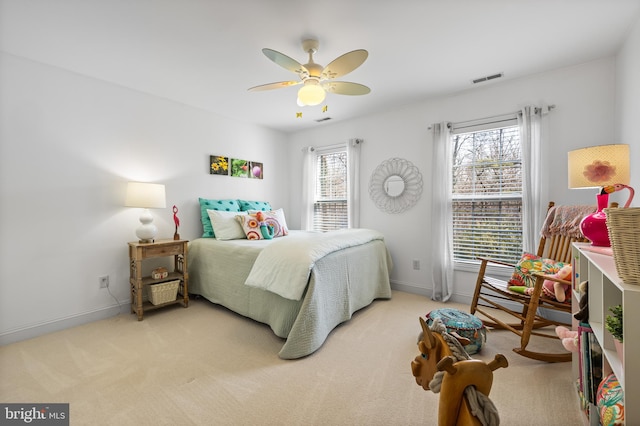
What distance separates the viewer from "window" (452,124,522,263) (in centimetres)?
286

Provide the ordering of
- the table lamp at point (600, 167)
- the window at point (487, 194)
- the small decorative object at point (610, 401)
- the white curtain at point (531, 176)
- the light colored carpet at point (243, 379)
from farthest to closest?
1. the window at point (487, 194)
2. the white curtain at point (531, 176)
3. the table lamp at point (600, 167)
4. the light colored carpet at point (243, 379)
5. the small decorative object at point (610, 401)

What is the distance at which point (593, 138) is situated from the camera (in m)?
2.44

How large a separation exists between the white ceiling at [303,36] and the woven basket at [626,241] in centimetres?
161

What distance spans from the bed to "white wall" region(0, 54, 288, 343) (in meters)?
0.82

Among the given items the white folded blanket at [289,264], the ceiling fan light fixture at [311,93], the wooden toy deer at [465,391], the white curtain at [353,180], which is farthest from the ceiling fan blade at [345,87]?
the wooden toy deer at [465,391]

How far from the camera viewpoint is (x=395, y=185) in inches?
141

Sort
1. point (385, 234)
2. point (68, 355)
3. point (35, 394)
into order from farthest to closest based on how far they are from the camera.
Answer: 1. point (385, 234)
2. point (68, 355)
3. point (35, 394)

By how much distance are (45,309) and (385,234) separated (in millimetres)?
3598

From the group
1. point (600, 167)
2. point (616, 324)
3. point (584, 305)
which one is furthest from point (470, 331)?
point (600, 167)

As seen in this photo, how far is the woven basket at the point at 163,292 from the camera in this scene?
2.75 meters

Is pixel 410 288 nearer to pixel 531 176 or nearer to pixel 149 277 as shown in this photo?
pixel 531 176

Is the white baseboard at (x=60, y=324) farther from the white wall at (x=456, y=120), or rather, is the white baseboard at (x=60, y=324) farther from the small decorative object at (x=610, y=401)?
the small decorative object at (x=610, y=401)

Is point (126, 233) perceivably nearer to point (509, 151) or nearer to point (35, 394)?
point (35, 394)

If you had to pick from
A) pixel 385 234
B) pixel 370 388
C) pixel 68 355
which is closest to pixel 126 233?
pixel 68 355
